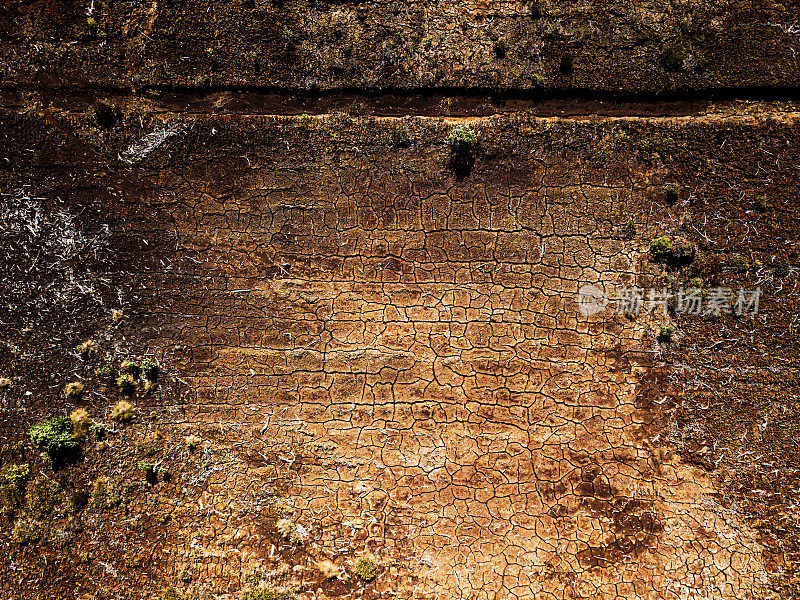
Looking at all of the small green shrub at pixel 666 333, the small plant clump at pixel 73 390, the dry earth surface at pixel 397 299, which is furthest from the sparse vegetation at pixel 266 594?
the small green shrub at pixel 666 333

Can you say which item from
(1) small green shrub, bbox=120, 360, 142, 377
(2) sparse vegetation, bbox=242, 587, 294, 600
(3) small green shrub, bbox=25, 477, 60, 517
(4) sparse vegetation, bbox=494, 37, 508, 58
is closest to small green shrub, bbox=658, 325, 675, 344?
(4) sparse vegetation, bbox=494, 37, 508, 58

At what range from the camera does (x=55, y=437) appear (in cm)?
502

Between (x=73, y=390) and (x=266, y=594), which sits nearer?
(x=266, y=594)

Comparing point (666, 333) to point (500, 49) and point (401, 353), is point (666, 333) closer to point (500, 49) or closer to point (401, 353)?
point (401, 353)

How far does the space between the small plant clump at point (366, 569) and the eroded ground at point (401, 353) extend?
0.33 feet

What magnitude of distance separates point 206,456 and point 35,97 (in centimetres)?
412

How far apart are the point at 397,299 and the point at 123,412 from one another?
119 inches

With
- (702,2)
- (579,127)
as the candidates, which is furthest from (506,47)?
(702,2)

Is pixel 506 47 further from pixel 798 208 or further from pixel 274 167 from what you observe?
pixel 798 208

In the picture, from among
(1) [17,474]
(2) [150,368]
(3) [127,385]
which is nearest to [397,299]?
(2) [150,368]

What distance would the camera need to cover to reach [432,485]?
5.00 meters

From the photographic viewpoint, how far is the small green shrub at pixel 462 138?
502 cm

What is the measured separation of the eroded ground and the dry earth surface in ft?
0.09

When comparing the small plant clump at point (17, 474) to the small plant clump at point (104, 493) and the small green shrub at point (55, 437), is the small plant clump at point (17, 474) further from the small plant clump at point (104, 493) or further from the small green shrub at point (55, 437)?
the small plant clump at point (104, 493)
